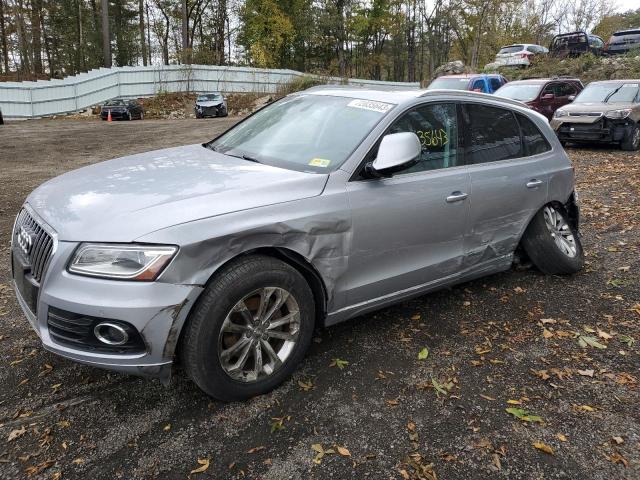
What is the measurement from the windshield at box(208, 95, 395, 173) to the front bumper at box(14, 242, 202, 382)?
121cm

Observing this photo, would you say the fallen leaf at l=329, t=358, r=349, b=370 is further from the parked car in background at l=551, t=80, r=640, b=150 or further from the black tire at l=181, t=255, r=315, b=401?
the parked car in background at l=551, t=80, r=640, b=150

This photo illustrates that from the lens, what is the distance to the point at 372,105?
3.49m

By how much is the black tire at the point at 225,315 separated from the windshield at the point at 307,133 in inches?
29.8

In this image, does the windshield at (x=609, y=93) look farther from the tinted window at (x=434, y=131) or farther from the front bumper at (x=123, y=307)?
the front bumper at (x=123, y=307)

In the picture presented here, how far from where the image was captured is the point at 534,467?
242cm

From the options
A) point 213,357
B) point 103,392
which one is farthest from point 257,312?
point 103,392

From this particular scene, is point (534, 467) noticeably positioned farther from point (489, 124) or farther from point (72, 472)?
point (489, 124)

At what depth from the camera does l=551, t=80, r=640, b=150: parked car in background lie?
1197cm

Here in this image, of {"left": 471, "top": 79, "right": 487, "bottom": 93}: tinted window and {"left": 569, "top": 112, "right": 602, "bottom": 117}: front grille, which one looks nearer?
{"left": 569, "top": 112, "right": 602, "bottom": 117}: front grille

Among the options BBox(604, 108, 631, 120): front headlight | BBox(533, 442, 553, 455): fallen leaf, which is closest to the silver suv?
BBox(533, 442, 553, 455): fallen leaf

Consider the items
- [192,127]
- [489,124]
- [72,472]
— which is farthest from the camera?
[192,127]

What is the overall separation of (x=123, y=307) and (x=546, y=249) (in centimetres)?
360

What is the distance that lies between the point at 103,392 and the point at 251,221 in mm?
1359

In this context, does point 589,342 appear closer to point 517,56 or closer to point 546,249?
point 546,249
